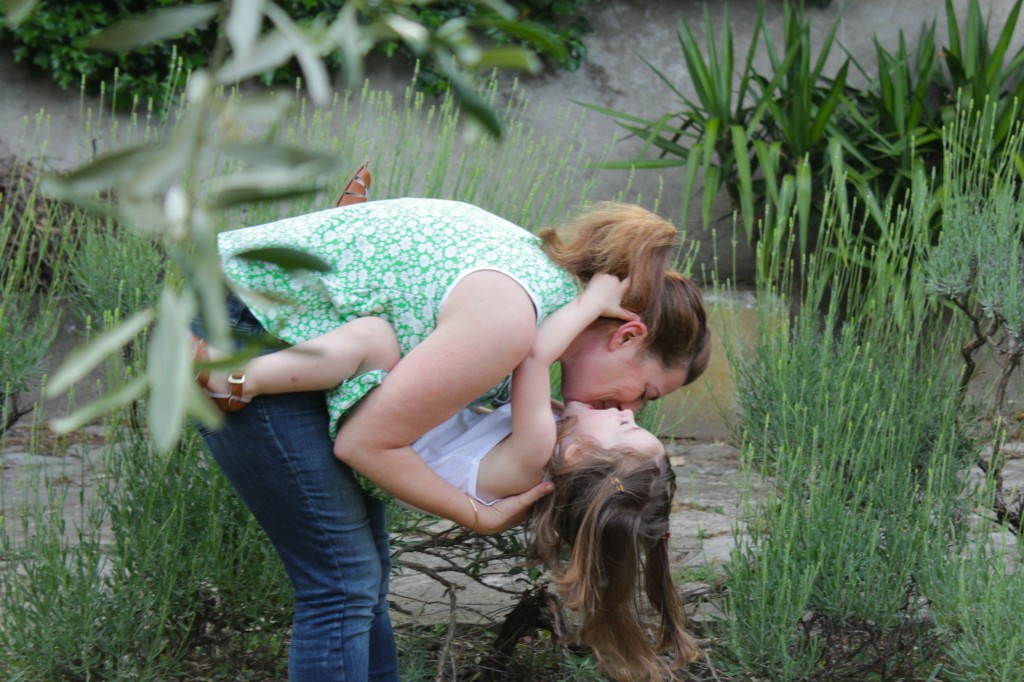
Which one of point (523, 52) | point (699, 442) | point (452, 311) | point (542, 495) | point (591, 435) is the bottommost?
point (699, 442)

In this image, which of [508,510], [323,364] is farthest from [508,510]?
[323,364]

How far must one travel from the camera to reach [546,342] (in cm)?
189

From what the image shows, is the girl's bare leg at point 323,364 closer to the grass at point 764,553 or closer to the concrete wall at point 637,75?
the grass at point 764,553

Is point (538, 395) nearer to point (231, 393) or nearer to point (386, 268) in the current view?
point (386, 268)

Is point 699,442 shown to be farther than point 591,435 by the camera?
Yes

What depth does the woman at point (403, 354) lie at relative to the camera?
1777 mm

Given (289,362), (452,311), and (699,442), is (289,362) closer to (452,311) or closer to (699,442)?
(452,311)

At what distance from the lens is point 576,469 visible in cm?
208

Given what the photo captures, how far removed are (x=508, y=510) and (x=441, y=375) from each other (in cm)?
43

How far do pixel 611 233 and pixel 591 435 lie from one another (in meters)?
0.38

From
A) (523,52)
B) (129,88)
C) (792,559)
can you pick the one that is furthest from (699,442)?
(523,52)

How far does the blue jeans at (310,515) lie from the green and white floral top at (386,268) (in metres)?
0.08

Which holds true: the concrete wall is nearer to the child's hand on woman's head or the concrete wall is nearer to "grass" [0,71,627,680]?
"grass" [0,71,627,680]

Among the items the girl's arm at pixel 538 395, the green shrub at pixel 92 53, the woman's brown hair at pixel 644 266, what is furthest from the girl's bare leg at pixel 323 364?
the green shrub at pixel 92 53
